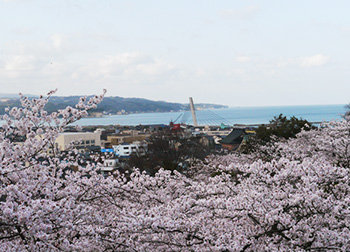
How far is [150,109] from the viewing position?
511ft

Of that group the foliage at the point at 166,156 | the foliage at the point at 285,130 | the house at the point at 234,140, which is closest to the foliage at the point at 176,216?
the foliage at the point at 166,156

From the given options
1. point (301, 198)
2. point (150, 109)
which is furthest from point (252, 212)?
point (150, 109)

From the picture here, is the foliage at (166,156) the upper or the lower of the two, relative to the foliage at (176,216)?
lower

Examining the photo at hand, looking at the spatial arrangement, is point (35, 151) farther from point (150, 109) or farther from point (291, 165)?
point (150, 109)

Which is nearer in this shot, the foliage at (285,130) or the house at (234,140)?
the foliage at (285,130)

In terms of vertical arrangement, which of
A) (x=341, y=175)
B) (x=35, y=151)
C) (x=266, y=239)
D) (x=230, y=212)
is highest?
(x=35, y=151)

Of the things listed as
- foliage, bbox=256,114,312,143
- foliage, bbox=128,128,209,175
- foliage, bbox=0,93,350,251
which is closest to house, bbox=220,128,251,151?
foliage, bbox=128,128,209,175

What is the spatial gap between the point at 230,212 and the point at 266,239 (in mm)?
469

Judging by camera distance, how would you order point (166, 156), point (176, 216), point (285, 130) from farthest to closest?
1. point (285, 130)
2. point (166, 156)
3. point (176, 216)

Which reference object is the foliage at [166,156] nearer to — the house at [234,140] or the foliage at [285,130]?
the foliage at [285,130]

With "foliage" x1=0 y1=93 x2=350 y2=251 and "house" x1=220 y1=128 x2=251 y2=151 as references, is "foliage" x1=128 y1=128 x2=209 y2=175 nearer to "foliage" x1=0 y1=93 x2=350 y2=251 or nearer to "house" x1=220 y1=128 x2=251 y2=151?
"foliage" x1=0 y1=93 x2=350 y2=251

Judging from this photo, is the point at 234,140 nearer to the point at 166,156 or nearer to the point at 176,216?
the point at 166,156

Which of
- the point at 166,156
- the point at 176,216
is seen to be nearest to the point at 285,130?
the point at 166,156

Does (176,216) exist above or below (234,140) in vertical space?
above
